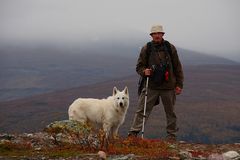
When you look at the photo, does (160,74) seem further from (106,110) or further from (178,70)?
(106,110)

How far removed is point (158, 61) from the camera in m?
15.5

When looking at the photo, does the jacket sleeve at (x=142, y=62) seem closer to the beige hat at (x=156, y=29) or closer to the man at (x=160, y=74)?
the man at (x=160, y=74)

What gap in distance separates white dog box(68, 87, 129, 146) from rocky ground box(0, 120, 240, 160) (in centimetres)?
302

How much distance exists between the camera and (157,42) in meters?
15.4

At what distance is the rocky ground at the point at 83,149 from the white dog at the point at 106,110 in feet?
9.91

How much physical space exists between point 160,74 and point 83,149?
4.74 meters

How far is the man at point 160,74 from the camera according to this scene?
50.7 ft

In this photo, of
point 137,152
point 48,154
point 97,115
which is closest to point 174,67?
point 97,115

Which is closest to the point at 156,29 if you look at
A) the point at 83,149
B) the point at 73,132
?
the point at 73,132

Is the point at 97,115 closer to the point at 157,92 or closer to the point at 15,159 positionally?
the point at 157,92

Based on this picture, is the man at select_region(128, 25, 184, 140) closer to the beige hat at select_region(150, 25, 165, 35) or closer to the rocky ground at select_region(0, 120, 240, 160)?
the beige hat at select_region(150, 25, 165, 35)

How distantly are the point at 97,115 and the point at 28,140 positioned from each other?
13.5 feet

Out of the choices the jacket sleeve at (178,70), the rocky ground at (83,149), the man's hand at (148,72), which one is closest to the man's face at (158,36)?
the jacket sleeve at (178,70)

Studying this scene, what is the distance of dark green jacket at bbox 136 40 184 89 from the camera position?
1548 centimetres
